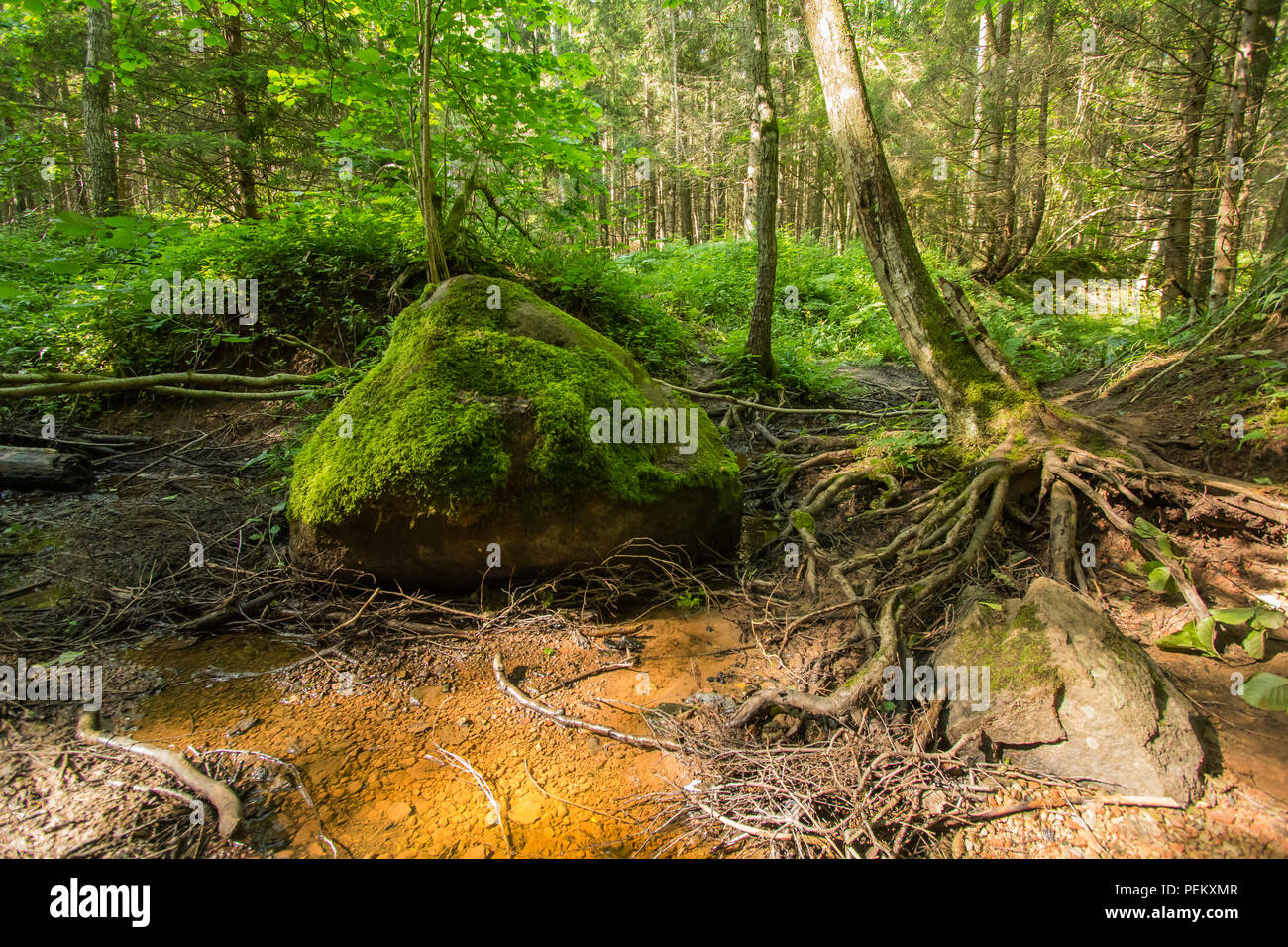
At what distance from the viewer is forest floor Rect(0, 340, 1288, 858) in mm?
2002

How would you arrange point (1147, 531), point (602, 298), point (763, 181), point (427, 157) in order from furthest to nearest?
point (602, 298) → point (763, 181) → point (427, 157) → point (1147, 531)

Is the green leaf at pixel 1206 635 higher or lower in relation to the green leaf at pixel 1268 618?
lower

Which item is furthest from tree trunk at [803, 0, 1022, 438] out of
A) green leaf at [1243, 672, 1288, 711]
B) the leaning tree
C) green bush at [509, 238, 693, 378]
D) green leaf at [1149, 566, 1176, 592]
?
green bush at [509, 238, 693, 378]

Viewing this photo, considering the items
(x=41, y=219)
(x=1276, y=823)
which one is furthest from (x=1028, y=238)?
(x=41, y=219)

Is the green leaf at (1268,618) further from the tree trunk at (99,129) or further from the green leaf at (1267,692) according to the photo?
the tree trunk at (99,129)

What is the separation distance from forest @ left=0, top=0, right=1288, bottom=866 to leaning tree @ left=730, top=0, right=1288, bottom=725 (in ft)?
0.10

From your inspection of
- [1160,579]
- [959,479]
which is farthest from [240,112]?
[1160,579]

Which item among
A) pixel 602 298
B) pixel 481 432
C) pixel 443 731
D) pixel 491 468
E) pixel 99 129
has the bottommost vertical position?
pixel 443 731

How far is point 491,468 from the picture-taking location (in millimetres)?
3680

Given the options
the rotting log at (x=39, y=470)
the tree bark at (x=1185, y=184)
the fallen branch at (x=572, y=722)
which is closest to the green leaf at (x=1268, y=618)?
the fallen branch at (x=572, y=722)

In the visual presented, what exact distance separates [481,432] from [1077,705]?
3.44 m

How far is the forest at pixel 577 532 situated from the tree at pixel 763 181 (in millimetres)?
75

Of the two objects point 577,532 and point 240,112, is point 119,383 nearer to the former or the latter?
point 577,532

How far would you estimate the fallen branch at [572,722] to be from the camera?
2.52 metres
